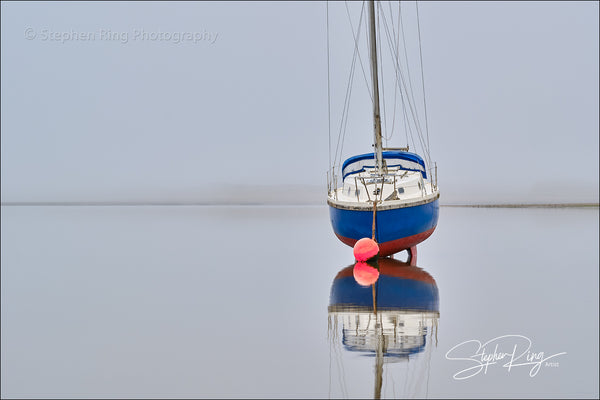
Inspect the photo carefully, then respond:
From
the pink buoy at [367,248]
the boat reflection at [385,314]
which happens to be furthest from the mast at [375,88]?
the boat reflection at [385,314]

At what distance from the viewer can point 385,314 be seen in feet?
28.9

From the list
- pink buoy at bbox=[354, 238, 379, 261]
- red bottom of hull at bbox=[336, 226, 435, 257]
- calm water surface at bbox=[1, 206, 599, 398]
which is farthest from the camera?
red bottom of hull at bbox=[336, 226, 435, 257]

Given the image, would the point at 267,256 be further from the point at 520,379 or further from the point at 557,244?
the point at 520,379

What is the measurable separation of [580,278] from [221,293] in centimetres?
821

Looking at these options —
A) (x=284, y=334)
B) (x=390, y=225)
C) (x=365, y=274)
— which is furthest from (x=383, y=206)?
(x=284, y=334)

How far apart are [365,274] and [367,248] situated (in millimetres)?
1023
